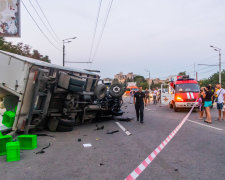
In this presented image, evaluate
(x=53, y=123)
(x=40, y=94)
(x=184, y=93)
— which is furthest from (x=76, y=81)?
(x=184, y=93)

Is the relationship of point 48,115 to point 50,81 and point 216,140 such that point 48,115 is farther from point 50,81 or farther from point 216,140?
point 216,140

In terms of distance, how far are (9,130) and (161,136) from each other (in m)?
4.84

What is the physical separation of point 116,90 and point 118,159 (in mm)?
6523

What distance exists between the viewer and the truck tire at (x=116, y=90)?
11.1 metres

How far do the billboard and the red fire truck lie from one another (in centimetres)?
1065

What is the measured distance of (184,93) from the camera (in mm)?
14469

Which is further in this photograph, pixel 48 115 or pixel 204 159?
pixel 48 115

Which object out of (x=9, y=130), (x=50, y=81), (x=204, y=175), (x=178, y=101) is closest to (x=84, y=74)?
(x=50, y=81)

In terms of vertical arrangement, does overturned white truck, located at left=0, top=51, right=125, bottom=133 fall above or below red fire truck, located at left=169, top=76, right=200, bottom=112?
below

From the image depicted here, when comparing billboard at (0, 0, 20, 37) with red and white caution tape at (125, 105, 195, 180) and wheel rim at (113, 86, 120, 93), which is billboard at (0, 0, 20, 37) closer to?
wheel rim at (113, 86, 120, 93)

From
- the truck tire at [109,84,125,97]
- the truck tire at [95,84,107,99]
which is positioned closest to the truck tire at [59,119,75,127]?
the truck tire at [95,84,107,99]

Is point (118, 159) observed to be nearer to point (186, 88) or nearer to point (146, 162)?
point (146, 162)

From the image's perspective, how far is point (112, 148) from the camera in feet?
19.0

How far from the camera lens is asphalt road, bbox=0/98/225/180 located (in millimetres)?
3961
